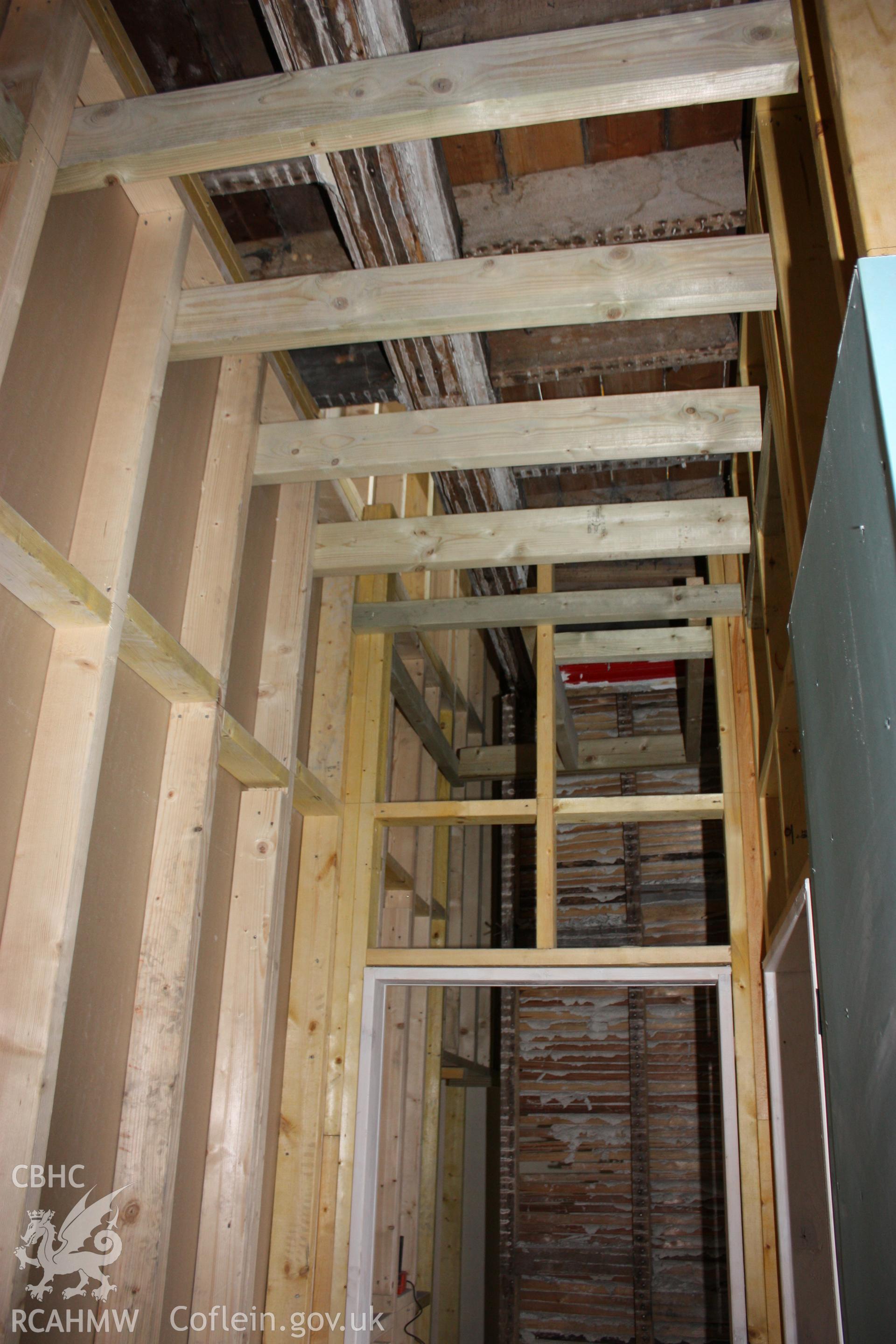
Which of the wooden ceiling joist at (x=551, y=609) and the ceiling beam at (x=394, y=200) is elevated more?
the ceiling beam at (x=394, y=200)

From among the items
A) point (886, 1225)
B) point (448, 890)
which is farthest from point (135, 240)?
point (448, 890)

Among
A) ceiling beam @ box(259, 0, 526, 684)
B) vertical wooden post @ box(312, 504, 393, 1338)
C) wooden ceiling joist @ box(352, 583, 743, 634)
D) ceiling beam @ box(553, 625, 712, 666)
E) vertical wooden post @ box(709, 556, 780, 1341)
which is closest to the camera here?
ceiling beam @ box(259, 0, 526, 684)

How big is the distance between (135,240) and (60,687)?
1282 millimetres

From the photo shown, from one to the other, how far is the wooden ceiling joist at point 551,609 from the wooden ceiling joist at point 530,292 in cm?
153

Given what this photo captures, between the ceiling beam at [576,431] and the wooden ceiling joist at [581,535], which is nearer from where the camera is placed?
the ceiling beam at [576,431]

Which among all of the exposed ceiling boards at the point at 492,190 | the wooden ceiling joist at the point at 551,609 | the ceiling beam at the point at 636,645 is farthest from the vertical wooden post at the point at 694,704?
the exposed ceiling boards at the point at 492,190

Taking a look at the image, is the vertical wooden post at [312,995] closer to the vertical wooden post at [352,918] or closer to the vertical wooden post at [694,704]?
the vertical wooden post at [352,918]

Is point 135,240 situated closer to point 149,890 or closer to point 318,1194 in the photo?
point 149,890

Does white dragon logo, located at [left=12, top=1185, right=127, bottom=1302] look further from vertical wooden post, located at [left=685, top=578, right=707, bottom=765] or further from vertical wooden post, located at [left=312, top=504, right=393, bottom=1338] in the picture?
vertical wooden post, located at [left=685, top=578, right=707, bottom=765]

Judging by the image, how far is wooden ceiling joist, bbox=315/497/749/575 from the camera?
10.9 feet

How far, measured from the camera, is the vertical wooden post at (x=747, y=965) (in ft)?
9.82

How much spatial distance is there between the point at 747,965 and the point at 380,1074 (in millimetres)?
1363

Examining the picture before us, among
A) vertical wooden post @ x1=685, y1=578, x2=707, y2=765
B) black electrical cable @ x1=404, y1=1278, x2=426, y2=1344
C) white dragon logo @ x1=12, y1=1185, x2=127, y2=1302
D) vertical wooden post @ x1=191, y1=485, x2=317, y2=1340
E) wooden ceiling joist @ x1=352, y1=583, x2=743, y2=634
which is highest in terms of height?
vertical wooden post @ x1=685, y1=578, x2=707, y2=765

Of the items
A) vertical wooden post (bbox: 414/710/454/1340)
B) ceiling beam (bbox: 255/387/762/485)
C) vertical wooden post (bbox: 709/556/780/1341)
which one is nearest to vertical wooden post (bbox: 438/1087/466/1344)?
vertical wooden post (bbox: 414/710/454/1340)
